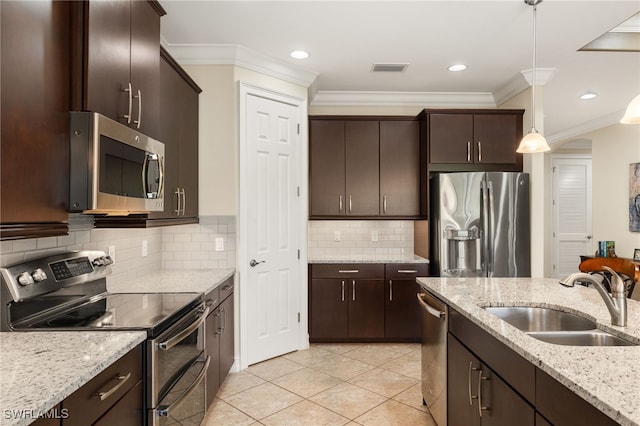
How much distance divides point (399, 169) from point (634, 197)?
3487 millimetres

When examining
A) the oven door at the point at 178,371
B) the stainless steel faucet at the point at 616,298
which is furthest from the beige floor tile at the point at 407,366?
the stainless steel faucet at the point at 616,298

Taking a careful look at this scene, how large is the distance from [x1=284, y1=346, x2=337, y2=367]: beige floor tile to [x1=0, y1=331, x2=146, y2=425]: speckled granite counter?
2.36m

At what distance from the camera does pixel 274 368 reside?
3.55m

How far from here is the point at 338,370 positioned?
11.6 ft

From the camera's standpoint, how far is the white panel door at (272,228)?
3.61 metres

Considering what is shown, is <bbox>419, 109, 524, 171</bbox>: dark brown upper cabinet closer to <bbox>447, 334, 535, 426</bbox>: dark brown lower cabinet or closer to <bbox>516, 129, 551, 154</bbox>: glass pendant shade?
<bbox>516, 129, 551, 154</bbox>: glass pendant shade

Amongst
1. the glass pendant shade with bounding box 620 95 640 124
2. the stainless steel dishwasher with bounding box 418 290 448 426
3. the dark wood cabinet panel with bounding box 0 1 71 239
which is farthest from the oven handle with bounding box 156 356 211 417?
the glass pendant shade with bounding box 620 95 640 124

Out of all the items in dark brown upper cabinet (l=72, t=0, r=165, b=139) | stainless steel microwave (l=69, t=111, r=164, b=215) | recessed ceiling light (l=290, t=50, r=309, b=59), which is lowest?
stainless steel microwave (l=69, t=111, r=164, b=215)

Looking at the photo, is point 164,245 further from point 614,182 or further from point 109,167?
point 614,182

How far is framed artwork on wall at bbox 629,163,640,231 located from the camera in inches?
215

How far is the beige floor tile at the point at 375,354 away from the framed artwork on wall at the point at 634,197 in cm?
390

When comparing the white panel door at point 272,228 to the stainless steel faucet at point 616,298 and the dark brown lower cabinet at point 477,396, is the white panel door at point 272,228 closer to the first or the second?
the dark brown lower cabinet at point 477,396

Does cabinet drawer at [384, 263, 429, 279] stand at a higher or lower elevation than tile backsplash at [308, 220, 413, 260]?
lower

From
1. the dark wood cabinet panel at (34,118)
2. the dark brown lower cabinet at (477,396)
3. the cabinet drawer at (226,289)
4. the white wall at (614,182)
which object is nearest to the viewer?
the dark wood cabinet panel at (34,118)
